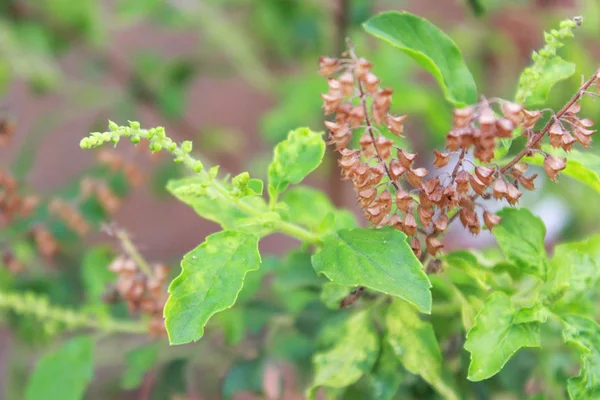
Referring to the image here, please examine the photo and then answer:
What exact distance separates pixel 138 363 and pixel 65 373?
0.08 meters

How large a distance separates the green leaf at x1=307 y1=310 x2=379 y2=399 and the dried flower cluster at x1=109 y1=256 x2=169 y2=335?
0.16 meters

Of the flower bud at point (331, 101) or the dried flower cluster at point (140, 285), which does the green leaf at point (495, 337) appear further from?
the dried flower cluster at point (140, 285)

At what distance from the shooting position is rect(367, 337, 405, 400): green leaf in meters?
0.55

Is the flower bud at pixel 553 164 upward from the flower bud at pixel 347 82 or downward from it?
downward

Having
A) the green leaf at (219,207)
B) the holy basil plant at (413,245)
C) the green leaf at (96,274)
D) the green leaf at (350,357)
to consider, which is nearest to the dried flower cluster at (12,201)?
the green leaf at (96,274)

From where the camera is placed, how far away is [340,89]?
425mm

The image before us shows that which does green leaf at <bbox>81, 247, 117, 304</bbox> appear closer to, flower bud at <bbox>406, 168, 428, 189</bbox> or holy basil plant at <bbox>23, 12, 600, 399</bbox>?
holy basil plant at <bbox>23, 12, 600, 399</bbox>

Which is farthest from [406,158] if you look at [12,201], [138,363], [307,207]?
Answer: [12,201]

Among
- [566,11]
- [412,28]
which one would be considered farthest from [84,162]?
[412,28]

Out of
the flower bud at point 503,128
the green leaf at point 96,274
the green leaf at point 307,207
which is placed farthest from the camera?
the green leaf at point 96,274

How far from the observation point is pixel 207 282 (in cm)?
44

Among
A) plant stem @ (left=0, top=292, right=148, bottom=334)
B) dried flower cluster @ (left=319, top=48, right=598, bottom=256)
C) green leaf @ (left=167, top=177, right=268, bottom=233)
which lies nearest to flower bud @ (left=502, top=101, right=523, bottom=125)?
dried flower cluster @ (left=319, top=48, right=598, bottom=256)

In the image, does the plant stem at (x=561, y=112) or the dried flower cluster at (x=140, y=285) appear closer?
the plant stem at (x=561, y=112)

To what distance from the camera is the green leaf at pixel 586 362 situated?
0.46 m
